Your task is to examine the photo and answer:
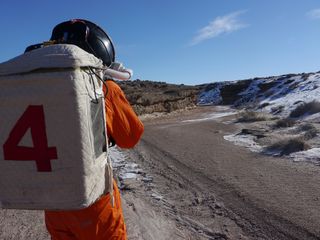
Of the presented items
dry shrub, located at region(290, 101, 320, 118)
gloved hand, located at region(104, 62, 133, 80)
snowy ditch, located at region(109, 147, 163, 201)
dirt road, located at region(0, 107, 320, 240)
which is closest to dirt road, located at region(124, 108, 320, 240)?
dirt road, located at region(0, 107, 320, 240)

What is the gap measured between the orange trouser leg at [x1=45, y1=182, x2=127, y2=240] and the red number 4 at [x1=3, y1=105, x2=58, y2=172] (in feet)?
1.55

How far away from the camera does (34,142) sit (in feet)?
7.44

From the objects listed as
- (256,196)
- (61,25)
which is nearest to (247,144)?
(256,196)

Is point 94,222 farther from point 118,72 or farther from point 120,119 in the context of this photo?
point 118,72

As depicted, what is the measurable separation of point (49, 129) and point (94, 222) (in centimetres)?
70

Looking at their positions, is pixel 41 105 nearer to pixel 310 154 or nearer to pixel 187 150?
pixel 310 154

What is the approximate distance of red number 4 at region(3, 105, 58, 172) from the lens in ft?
7.36

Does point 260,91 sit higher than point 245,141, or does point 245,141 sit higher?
point 260,91

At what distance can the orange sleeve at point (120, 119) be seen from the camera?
8.78ft

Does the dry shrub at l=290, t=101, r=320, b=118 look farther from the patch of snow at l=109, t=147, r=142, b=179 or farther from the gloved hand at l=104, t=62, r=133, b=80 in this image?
the gloved hand at l=104, t=62, r=133, b=80

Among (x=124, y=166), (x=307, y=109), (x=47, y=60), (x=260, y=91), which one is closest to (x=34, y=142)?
(x=47, y=60)

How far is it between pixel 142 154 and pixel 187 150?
1.31 meters

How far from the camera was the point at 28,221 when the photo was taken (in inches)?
229

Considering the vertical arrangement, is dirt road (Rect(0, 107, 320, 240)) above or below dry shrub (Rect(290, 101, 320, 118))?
below
